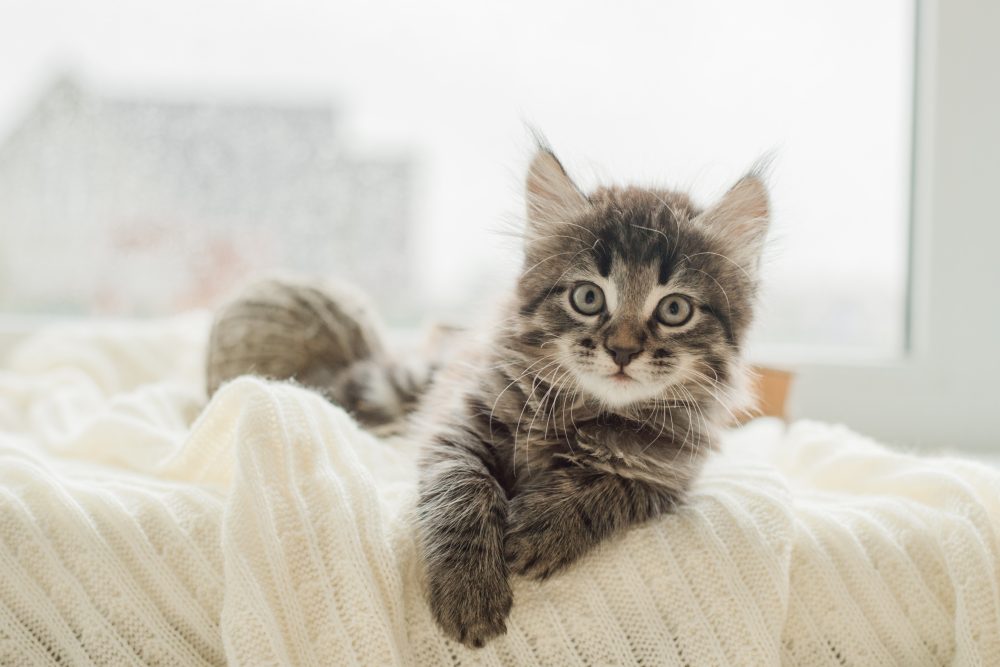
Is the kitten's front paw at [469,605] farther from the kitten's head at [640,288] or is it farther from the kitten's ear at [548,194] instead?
the kitten's ear at [548,194]

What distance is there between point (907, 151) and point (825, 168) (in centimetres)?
18

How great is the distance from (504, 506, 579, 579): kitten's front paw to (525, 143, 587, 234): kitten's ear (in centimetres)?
45

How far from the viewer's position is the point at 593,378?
95 centimetres

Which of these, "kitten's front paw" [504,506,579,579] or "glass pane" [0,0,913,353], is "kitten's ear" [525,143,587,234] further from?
"glass pane" [0,0,913,353]

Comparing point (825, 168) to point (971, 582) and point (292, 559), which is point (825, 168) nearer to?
point (971, 582)

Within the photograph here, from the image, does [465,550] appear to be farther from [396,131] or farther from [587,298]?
[396,131]

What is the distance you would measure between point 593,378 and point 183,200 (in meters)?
1.56

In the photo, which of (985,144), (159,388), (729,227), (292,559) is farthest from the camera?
(985,144)

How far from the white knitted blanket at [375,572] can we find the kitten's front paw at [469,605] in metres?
0.02

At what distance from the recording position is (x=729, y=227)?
1059 millimetres

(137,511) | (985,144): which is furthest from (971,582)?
(985,144)

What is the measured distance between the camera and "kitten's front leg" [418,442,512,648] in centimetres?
79

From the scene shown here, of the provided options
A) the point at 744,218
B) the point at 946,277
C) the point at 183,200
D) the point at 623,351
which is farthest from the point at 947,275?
the point at 183,200

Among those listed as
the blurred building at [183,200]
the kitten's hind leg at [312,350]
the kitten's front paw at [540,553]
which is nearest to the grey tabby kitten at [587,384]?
the kitten's front paw at [540,553]
